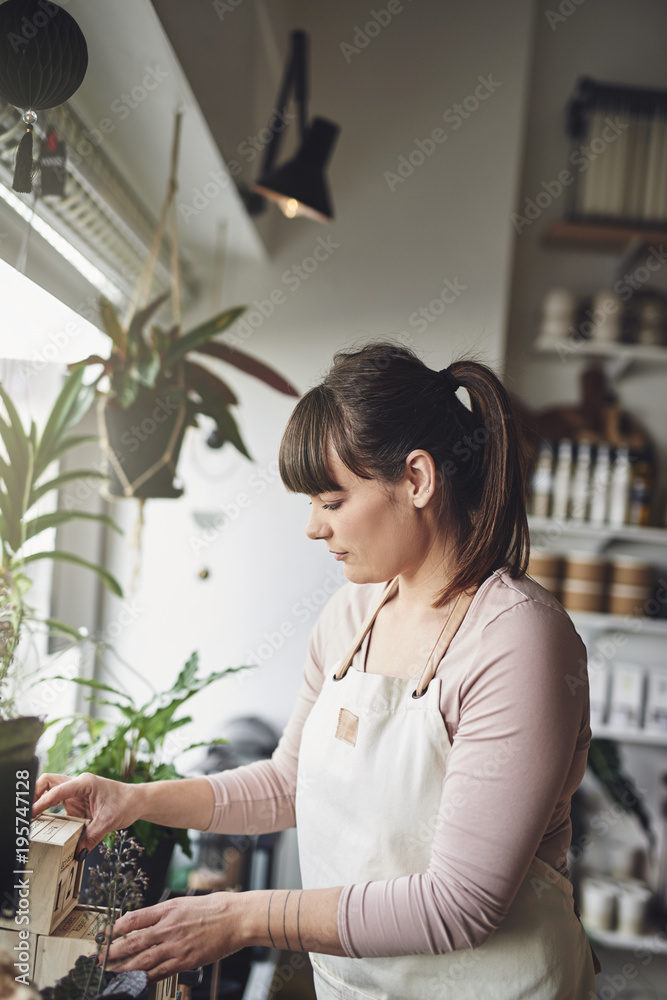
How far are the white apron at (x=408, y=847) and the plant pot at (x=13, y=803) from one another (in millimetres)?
413

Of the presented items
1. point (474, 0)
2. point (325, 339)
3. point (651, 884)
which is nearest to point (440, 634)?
point (325, 339)

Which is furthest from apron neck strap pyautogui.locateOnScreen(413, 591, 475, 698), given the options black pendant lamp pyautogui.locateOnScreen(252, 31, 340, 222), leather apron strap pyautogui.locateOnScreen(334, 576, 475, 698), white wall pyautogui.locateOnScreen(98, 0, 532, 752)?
white wall pyautogui.locateOnScreen(98, 0, 532, 752)

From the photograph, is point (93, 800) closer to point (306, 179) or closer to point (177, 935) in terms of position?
point (177, 935)

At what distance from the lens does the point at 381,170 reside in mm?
2508

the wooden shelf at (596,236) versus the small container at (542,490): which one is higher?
the wooden shelf at (596,236)

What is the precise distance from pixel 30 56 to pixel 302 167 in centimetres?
121

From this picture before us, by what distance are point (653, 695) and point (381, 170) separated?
193cm

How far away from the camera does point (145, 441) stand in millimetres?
1463

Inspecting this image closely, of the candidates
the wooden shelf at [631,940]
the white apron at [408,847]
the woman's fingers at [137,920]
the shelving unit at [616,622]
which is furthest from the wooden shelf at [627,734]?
the woman's fingers at [137,920]

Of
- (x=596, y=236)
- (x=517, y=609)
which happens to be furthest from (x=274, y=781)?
(x=596, y=236)

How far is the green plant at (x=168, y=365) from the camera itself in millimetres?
1392

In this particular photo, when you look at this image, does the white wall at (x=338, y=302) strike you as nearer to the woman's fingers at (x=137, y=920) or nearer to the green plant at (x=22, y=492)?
the green plant at (x=22, y=492)

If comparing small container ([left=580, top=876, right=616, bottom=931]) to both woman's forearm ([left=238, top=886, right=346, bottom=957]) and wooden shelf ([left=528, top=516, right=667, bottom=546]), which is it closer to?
wooden shelf ([left=528, top=516, right=667, bottom=546])

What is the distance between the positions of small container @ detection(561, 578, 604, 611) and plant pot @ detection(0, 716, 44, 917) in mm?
1982
